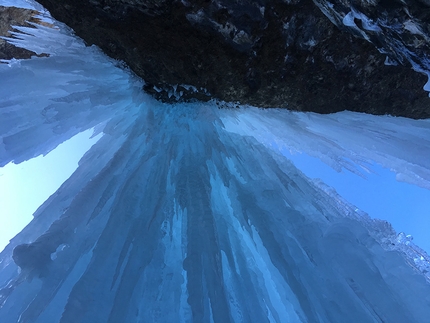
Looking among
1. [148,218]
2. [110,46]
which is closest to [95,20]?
[110,46]

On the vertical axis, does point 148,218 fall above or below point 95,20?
below

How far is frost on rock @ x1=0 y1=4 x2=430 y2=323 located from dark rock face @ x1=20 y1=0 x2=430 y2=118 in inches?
10.3

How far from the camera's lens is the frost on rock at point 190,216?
106 inches

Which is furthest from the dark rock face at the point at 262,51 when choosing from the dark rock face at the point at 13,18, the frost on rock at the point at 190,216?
the dark rock face at the point at 13,18

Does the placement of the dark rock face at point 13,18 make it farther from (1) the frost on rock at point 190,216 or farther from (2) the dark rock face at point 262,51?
(2) the dark rock face at point 262,51

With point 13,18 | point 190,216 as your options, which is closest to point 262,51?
point 190,216

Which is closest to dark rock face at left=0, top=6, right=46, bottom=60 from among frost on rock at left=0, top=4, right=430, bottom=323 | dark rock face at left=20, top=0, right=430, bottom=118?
frost on rock at left=0, top=4, right=430, bottom=323

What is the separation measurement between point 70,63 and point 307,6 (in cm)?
273

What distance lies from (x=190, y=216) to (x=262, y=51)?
188 centimetres

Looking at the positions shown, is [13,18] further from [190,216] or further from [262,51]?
[190,216]

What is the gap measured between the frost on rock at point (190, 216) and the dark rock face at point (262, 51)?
0.26 metres

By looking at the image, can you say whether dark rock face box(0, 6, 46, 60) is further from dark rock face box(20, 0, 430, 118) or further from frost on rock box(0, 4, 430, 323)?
dark rock face box(20, 0, 430, 118)

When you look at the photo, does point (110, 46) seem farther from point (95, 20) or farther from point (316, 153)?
point (316, 153)

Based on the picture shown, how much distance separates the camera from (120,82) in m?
4.55
